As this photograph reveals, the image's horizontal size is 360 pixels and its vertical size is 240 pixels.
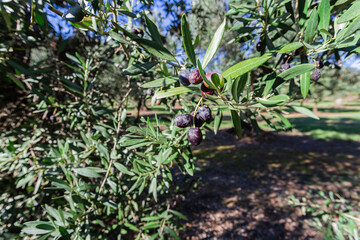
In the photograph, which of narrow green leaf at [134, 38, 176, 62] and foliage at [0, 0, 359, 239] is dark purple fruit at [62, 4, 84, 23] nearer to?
foliage at [0, 0, 359, 239]

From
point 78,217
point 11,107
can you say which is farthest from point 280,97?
point 11,107

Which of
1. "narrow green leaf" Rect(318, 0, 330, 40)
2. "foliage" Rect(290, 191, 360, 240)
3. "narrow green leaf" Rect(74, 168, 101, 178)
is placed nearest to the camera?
"narrow green leaf" Rect(318, 0, 330, 40)

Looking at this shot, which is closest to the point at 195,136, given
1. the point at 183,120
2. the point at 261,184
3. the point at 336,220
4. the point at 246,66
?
the point at 183,120

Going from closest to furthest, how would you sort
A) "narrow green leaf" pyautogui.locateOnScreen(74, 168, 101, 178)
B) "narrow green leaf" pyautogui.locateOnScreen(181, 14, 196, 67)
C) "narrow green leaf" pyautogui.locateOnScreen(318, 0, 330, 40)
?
"narrow green leaf" pyautogui.locateOnScreen(181, 14, 196, 67) → "narrow green leaf" pyautogui.locateOnScreen(318, 0, 330, 40) → "narrow green leaf" pyautogui.locateOnScreen(74, 168, 101, 178)

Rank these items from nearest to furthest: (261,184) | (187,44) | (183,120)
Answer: (187,44) → (183,120) → (261,184)

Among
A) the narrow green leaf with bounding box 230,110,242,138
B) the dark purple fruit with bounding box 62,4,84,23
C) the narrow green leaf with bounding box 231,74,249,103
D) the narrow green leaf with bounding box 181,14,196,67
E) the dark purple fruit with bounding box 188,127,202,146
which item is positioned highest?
the dark purple fruit with bounding box 62,4,84,23

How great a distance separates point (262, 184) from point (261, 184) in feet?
0.09

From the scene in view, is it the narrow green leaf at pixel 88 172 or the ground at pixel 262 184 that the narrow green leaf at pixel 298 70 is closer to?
the ground at pixel 262 184

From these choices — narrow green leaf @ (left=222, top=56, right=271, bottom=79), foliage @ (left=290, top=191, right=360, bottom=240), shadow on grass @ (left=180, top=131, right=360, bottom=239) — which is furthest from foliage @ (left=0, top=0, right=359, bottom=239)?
shadow on grass @ (left=180, top=131, right=360, bottom=239)

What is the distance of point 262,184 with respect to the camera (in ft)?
14.6

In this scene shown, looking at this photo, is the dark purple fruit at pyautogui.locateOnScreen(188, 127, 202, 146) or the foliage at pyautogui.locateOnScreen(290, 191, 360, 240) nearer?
the dark purple fruit at pyautogui.locateOnScreen(188, 127, 202, 146)

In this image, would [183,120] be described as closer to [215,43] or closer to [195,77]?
[195,77]

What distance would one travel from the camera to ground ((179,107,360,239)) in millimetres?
2922

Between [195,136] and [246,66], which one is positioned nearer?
[246,66]
